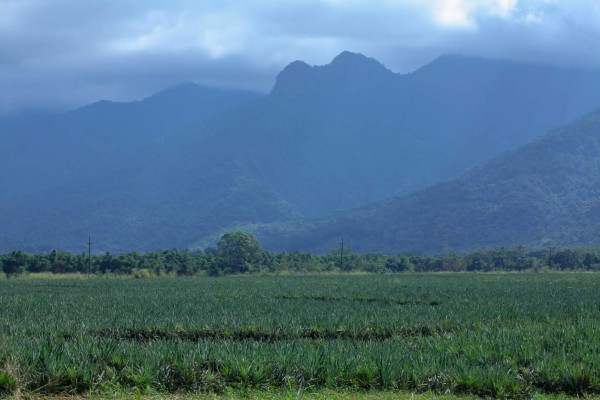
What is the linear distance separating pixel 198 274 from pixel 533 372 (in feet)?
→ 237

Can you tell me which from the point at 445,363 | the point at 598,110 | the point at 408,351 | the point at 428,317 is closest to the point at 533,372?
the point at 445,363

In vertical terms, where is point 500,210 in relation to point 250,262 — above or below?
above

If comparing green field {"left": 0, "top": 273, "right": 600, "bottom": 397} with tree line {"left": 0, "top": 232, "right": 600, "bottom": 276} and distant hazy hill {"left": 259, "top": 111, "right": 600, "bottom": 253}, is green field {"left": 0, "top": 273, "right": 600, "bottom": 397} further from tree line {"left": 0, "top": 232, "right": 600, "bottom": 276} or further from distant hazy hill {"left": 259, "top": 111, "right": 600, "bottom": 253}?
distant hazy hill {"left": 259, "top": 111, "right": 600, "bottom": 253}

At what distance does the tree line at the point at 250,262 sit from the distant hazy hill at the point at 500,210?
39.9 metres

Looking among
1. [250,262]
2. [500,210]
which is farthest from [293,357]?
[500,210]

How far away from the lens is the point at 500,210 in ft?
516

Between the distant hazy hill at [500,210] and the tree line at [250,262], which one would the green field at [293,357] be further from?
the distant hazy hill at [500,210]

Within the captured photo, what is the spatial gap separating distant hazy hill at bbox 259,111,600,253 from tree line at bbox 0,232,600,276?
39.9 metres

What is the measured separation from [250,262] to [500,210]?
76.8 meters

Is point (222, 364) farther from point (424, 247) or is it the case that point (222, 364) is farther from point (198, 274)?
point (424, 247)

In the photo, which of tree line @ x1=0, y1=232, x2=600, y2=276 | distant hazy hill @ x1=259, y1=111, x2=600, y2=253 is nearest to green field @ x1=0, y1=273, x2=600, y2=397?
tree line @ x1=0, y1=232, x2=600, y2=276

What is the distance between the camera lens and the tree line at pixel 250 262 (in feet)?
262

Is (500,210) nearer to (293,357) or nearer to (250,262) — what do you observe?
(250,262)

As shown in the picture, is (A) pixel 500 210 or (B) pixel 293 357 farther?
(A) pixel 500 210
